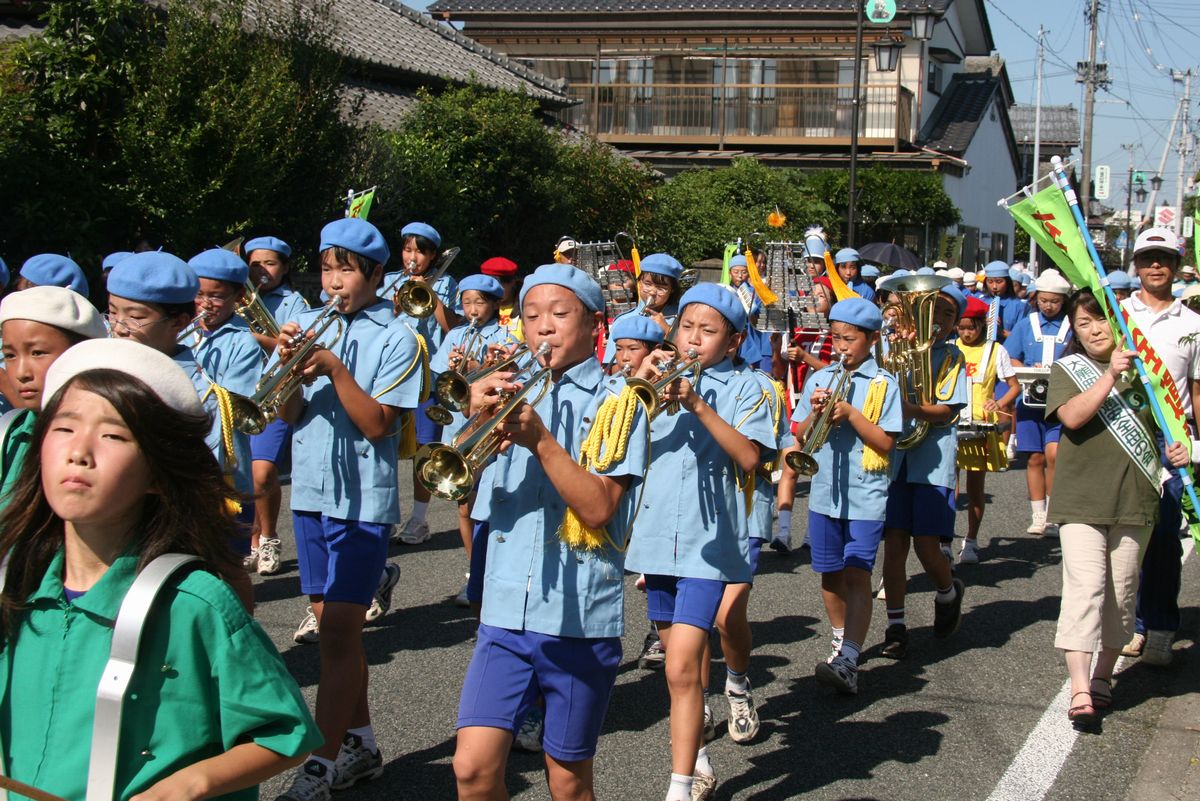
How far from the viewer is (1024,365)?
1105 cm

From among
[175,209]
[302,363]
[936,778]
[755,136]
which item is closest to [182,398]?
[302,363]

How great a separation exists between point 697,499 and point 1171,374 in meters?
2.78

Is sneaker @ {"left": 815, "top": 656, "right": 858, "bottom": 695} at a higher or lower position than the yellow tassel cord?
lower

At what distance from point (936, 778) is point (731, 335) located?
1.97 m

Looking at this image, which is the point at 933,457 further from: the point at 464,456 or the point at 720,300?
the point at 464,456

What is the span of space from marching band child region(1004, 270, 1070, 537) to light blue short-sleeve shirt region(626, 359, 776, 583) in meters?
5.47

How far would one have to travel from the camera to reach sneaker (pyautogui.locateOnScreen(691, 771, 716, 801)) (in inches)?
192

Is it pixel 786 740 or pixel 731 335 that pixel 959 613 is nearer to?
pixel 786 740

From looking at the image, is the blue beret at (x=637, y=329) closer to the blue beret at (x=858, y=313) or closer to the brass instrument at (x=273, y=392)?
the brass instrument at (x=273, y=392)

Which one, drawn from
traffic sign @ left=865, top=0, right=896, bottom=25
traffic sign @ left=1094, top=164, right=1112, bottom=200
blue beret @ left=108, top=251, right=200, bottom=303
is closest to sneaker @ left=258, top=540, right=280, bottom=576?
blue beret @ left=108, top=251, right=200, bottom=303

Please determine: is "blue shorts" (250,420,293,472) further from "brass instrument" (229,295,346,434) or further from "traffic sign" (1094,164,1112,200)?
"traffic sign" (1094,164,1112,200)

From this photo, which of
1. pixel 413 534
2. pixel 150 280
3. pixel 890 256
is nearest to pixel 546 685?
pixel 150 280

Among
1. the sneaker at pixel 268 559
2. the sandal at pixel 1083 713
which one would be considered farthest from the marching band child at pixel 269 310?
the sandal at pixel 1083 713

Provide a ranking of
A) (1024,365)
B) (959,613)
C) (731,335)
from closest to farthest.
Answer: (731,335) → (959,613) → (1024,365)
